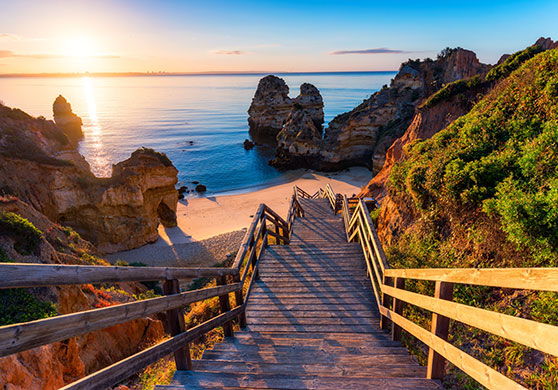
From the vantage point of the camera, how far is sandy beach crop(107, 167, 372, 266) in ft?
64.0

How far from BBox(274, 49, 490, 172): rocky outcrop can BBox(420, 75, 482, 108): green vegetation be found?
18.9 metres

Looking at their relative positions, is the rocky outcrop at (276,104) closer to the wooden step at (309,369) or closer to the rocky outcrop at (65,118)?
the rocky outcrop at (65,118)

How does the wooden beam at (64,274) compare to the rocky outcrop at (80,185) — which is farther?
the rocky outcrop at (80,185)

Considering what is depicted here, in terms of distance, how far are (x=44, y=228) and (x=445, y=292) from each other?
1198 centimetres

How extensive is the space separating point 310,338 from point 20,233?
21.4 ft

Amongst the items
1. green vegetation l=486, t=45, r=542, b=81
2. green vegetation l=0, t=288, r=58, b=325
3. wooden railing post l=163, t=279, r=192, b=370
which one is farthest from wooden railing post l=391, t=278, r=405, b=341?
green vegetation l=486, t=45, r=542, b=81

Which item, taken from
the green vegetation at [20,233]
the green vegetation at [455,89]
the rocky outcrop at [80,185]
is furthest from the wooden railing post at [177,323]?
the green vegetation at [455,89]

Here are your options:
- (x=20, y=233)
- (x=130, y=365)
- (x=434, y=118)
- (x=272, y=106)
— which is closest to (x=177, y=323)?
(x=130, y=365)

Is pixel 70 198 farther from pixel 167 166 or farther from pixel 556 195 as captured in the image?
pixel 556 195

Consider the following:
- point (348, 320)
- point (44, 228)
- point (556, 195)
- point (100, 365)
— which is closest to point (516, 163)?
point (556, 195)

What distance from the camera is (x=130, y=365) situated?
7.29 feet

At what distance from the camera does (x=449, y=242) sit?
234 inches

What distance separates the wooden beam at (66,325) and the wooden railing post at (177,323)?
161mm

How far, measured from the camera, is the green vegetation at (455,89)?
47.5 ft
